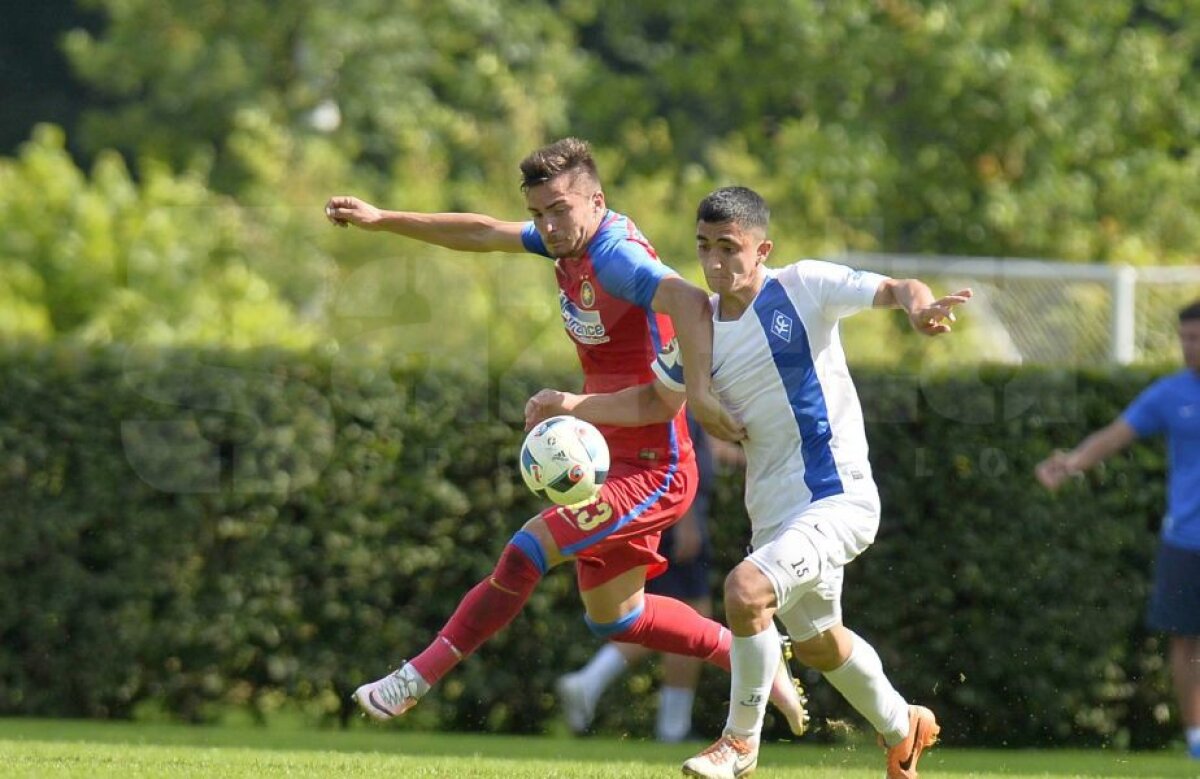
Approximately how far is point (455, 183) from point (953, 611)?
1269 centimetres

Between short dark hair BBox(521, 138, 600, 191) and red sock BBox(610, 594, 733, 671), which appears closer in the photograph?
short dark hair BBox(521, 138, 600, 191)

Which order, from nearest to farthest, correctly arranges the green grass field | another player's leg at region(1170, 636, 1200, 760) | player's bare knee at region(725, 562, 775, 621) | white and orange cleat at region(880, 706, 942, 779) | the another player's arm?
the another player's arm → player's bare knee at region(725, 562, 775, 621) → white and orange cleat at region(880, 706, 942, 779) → the green grass field → another player's leg at region(1170, 636, 1200, 760)

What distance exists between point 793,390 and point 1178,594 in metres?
3.97

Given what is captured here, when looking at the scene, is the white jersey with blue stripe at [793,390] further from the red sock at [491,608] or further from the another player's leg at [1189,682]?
the another player's leg at [1189,682]

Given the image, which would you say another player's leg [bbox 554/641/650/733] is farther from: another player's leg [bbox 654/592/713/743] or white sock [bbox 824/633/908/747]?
white sock [bbox 824/633/908/747]

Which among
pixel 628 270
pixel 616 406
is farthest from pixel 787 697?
pixel 628 270

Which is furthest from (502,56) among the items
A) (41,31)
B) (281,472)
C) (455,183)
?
(281,472)

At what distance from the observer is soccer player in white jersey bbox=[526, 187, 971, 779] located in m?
6.95

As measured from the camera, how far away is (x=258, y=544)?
11.6m

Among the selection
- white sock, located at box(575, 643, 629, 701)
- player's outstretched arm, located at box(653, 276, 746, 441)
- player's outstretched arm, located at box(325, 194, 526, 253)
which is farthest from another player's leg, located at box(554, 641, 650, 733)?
player's outstretched arm, located at box(653, 276, 746, 441)

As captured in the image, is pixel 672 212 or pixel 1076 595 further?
pixel 672 212

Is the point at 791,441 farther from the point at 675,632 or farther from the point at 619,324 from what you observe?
the point at 675,632

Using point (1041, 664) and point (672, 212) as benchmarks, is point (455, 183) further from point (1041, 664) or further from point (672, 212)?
point (1041, 664)

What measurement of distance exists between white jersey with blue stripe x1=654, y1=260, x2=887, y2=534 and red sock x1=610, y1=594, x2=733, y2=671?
37.4 inches
